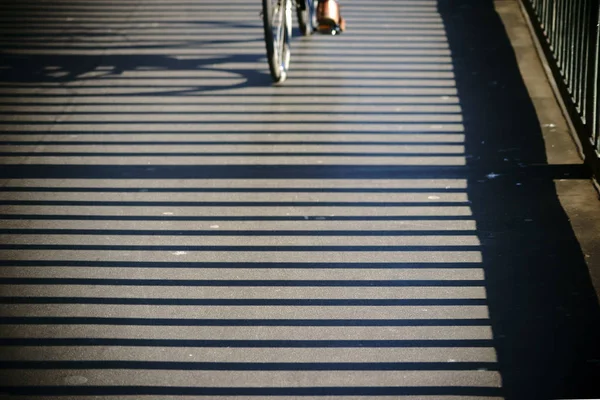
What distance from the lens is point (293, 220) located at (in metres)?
5.29

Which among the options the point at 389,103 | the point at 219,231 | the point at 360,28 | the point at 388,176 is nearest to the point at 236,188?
the point at 219,231

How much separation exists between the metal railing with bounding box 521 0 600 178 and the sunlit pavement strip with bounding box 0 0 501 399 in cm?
79

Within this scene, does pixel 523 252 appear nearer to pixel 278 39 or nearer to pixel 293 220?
pixel 293 220

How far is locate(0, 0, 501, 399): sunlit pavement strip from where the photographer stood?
13.3 feet

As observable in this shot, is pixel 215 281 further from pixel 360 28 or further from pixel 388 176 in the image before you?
pixel 360 28

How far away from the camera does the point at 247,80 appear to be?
24.1 feet

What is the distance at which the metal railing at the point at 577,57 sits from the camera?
5.52 m

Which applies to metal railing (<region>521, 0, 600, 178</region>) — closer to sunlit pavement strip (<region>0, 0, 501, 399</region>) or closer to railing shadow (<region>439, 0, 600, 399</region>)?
railing shadow (<region>439, 0, 600, 399</region>)

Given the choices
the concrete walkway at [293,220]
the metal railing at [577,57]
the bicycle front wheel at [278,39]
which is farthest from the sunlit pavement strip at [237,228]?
the metal railing at [577,57]

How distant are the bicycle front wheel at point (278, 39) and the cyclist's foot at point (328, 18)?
28 centimetres

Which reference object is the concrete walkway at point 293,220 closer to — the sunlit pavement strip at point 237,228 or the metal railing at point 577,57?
the sunlit pavement strip at point 237,228

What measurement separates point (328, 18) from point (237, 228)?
303 centimetres

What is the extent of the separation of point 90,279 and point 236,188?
4.13 ft

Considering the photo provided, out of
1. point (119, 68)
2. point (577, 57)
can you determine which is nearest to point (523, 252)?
point (577, 57)
